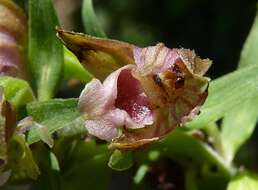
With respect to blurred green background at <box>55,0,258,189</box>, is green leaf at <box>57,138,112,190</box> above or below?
above

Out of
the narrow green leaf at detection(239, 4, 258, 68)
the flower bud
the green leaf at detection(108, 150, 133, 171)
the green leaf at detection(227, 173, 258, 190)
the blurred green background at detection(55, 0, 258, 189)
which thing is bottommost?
the blurred green background at detection(55, 0, 258, 189)

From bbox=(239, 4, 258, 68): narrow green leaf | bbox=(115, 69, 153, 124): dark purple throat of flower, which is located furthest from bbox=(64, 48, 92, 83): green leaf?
bbox=(239, 4, 258, 68): narrow green leaf

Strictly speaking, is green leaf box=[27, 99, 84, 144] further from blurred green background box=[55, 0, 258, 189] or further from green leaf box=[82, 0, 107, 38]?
blurred green background box=[55, 0, 258, 189]

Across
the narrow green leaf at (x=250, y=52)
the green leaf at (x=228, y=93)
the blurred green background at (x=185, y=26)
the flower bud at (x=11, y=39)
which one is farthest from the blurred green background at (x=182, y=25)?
the flower bud at (x=11, y=39)

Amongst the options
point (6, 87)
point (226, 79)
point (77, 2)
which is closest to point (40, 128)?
point (6, 87)

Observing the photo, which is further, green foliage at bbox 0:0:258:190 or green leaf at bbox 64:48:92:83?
green leaf at bbox 64:48:92:83

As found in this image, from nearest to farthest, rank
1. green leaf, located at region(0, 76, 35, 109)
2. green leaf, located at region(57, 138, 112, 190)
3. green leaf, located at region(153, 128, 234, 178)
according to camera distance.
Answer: green leaf, located at region(0, 76, 35, 109)
green leaf, located at region(57, 138, 112, 190)
green leaf, located at region(153, 128, 234, 178)

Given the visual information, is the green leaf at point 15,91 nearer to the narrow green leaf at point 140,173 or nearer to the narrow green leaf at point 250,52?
the narrow green leaf at point 140,173
